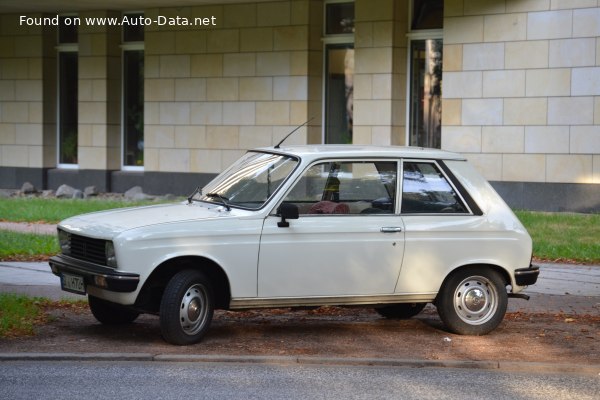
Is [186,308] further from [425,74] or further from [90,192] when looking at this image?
[90,192]

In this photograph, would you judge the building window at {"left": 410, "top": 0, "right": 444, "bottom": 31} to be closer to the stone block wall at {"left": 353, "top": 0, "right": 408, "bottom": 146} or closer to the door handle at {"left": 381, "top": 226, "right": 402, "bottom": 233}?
the stone block wall at {"left": 353, "top": 0, "right": 408, "bottom": 146}

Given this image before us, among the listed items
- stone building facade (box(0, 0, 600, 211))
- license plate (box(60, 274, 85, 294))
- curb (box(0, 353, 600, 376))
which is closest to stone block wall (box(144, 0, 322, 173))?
stone building facade (box(0, 0, 600, 211))

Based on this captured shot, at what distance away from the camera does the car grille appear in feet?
28.0

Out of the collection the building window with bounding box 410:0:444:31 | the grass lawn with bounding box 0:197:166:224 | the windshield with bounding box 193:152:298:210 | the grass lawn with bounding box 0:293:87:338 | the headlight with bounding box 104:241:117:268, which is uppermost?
the building window with bounding box 410:0:444:31

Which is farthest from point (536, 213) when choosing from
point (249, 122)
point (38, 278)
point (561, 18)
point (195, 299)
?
point (195, 299)

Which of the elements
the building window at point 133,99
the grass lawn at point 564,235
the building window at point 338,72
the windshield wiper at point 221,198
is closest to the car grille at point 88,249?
the windshield wiper at point 221,198

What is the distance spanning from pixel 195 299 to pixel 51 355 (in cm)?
119

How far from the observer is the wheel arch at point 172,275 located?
8.55m

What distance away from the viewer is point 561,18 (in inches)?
739

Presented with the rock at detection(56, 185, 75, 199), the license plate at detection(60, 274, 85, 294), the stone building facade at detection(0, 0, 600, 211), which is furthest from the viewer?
the rock at detection(56, 185, 75, 199)

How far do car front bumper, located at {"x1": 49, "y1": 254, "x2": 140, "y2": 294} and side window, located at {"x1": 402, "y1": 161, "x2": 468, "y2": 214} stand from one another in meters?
2.47

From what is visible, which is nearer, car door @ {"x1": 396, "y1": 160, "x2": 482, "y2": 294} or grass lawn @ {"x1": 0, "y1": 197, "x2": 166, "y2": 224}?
car door @ {"x1": 396, "y1": 160, "x2": 482, "y2": 294}

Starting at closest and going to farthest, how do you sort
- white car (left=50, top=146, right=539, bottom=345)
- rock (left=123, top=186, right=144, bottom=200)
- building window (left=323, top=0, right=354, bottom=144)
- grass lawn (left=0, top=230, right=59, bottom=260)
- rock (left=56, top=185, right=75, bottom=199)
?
white car (left=50, top=146, right=539, bottom=345)
grass lawn (left=0, top=230, right=59, bottom=260)
building window (left=323, top=0, right=354, bottom=144)
rock (left=123, top=186, right=144, bottom=200)
rock (left=56, top=185, right=75, bottom=199)

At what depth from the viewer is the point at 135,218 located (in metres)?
8.80
